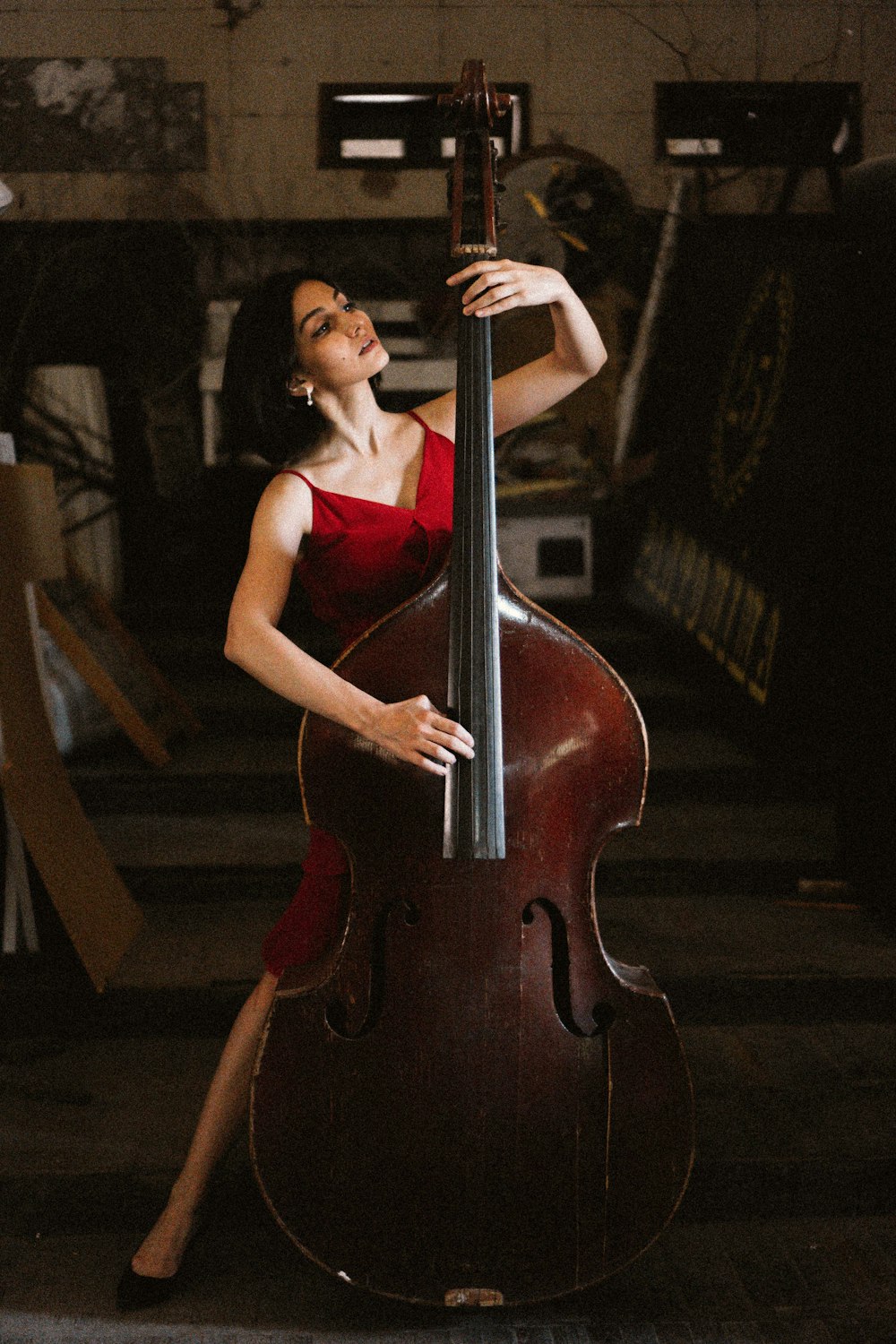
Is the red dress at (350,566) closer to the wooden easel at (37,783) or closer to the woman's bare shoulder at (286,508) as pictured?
the woman's bare shoulder at (286,508)

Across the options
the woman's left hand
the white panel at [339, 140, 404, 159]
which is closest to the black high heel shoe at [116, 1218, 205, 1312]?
the woman's left hand

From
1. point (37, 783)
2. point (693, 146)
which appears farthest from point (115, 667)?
point (693, 146)

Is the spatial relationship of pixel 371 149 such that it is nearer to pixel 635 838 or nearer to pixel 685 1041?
pixel 635 838

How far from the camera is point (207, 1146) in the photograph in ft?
5.44

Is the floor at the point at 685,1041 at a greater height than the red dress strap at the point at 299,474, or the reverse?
the red dress strap at the point at 299,474

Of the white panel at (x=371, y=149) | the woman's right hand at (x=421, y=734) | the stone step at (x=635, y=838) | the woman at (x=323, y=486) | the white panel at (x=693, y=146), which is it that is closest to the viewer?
the woman's right hand at (x=421, y=734)

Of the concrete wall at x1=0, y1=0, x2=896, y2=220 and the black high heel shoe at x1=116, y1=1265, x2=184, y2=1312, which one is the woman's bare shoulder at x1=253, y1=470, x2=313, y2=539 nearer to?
the black high heel shoe at x1=116, y1=1265, x2=184, y2=1312

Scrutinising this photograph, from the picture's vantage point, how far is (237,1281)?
5.52 ft

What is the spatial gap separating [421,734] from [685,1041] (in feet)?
4.05

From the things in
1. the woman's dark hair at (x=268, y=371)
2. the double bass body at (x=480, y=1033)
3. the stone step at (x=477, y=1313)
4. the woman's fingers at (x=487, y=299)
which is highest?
the woman's fingers at (x=487, y=299)

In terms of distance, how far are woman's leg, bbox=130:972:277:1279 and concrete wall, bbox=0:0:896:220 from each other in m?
2.53

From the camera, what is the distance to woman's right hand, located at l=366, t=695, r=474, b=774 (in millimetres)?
1290

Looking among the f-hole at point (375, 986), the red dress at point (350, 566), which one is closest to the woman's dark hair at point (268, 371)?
the red dress at point (350, 566)

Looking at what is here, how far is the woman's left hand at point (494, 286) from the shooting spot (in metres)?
1.29
